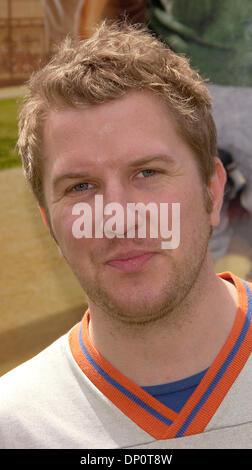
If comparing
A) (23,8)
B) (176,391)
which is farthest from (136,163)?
(23,8)

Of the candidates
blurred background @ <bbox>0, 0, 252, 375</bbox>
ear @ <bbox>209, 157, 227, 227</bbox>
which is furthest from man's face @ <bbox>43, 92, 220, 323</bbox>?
blurred background @ <bbox>0, 0, 252, 375</bbox>

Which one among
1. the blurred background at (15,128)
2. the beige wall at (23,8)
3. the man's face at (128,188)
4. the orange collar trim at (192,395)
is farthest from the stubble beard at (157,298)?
the beige wall at (23,8)

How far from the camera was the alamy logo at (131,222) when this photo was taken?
1.04m

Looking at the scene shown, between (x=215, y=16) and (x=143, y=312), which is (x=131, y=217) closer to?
(x=143, y=312)

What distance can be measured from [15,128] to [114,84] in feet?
5.54

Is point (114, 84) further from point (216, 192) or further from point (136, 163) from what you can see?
point (216, 192)

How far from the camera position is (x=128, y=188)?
41.6 inches

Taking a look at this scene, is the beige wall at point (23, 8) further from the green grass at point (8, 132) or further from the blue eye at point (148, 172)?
the blue eye at point (148, 172)

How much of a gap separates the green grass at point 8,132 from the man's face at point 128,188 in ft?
5.21

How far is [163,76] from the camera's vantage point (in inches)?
45.3

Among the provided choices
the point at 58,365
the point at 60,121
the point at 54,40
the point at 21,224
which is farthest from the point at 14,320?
the point at 60,121

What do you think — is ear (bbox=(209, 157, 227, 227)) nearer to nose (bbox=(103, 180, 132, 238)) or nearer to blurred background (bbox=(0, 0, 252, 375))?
nose (bbox=(103, 180, 132, 238))

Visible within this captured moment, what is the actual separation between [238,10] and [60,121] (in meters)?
2.04

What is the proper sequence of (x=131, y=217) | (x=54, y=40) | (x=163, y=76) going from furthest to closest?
(x=54, y=40) → (x=163, y=76) → (x=131, y=217)
